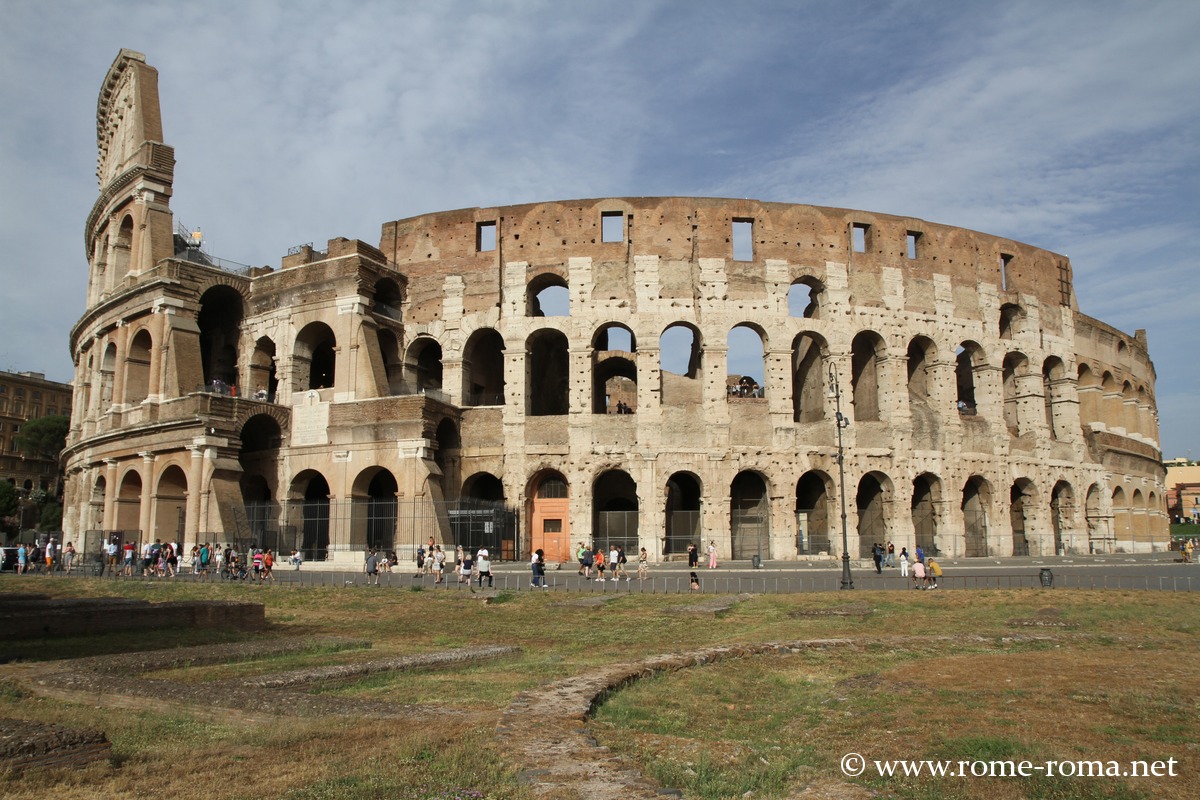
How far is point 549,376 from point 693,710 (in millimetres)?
30155

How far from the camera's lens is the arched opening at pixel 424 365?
3422 centimetres

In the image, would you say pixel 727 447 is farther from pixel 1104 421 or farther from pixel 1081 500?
pixel 1104 421

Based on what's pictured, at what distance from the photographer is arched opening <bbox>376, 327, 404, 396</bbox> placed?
112 ft

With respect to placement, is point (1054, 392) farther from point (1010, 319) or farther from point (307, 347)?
point (307, 347)

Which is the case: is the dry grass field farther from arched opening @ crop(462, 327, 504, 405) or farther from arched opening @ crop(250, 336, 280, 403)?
arched opening @ crop(250, 336, 280, 403)

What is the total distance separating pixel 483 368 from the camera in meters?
36.0

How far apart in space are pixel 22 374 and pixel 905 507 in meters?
77.9

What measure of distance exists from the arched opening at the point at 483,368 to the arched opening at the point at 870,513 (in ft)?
48.6

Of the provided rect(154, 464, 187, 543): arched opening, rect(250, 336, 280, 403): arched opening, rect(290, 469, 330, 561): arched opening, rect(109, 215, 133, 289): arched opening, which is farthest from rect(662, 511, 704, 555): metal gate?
rect(109, 215, 133, 289): arched opening

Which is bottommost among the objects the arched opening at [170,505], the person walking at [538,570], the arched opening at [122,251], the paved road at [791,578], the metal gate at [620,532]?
the paved road at [791,578]

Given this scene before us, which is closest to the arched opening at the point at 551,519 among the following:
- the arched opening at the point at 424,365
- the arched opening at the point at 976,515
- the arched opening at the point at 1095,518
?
the arched opening at the point at 424,365

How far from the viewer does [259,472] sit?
109 feet

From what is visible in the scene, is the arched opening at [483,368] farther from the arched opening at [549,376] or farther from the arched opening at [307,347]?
the arched opening at [307,347]

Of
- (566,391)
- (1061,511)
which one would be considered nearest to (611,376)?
(566,391)
